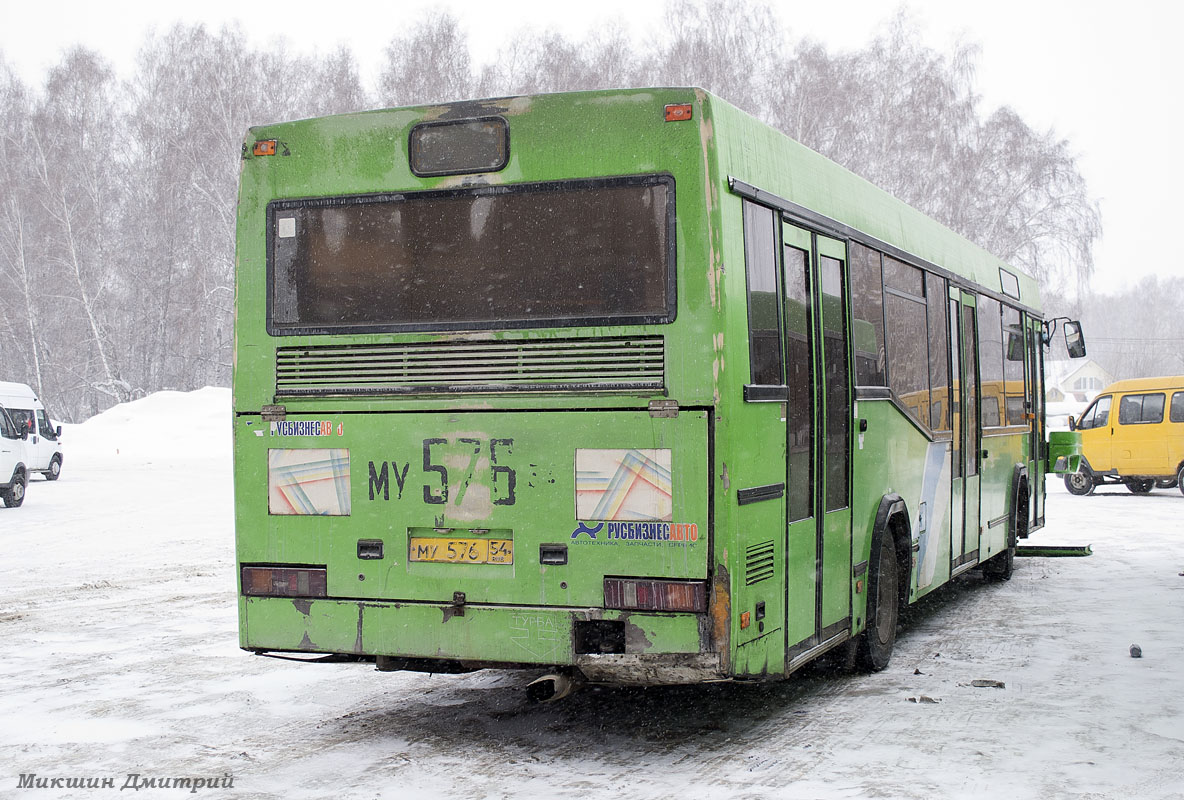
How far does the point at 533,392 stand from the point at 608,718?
209 centimetres

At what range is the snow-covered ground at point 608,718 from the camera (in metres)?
5.73

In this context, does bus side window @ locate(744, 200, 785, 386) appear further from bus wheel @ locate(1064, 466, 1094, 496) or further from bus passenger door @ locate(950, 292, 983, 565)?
bus wheel @ locate(1064, 466, 1094, 496)

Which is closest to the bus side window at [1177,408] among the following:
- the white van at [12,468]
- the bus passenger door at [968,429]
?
the bus passenger door at [968,429]

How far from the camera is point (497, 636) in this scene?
6.09m

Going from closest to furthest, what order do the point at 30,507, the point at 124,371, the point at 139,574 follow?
the point at 139,574
the point at 30,507
the point at 124,371

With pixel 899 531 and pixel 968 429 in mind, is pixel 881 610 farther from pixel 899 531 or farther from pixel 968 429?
pixel 968 429

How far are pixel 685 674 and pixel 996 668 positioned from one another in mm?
3435

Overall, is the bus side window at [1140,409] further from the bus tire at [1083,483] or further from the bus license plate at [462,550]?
the bus license plate at [462,550]

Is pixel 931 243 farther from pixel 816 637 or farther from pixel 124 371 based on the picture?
pixel 124 371

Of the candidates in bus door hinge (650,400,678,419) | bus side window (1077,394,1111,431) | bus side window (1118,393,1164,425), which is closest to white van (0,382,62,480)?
bus side window (1077,394,1111,431)

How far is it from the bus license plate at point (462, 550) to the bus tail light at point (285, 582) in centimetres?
53

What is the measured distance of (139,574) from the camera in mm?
13734

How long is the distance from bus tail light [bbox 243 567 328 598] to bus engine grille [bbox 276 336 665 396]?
901mm

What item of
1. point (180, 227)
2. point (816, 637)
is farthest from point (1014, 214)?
point (816, 637)
